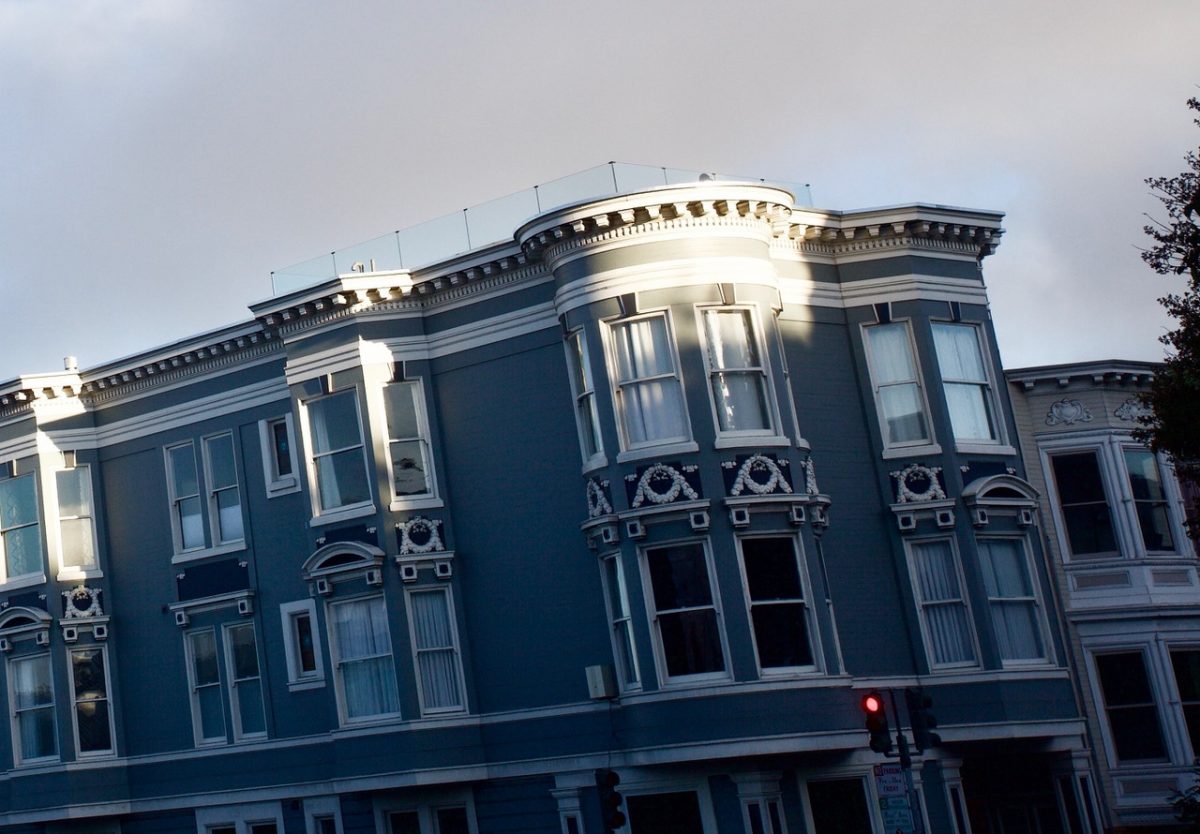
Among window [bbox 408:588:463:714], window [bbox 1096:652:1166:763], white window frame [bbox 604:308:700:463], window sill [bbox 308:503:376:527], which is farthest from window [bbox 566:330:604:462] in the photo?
window [bbox 1096:652:1166:763]

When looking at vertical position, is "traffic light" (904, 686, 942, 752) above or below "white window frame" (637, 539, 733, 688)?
below

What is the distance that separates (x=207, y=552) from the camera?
35094 millimetres

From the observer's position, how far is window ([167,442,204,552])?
35.6m

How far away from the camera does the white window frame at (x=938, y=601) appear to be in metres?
30.1

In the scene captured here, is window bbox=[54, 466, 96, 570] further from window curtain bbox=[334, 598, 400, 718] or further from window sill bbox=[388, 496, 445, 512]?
window sill bbox=[388, 496, 445, 512]

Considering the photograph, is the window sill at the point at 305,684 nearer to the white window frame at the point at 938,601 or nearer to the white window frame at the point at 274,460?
the white window frame at the point at 274,460

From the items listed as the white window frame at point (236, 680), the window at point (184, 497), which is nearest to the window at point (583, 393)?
the white window frame at point (236, 680)

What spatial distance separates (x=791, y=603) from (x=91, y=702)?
16602 mm

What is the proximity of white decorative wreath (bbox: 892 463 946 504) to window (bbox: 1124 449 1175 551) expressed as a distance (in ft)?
21.2

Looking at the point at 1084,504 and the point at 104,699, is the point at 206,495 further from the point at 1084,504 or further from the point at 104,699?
the point at 1084,504

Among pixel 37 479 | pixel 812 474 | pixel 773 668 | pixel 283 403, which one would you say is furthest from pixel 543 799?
pixel 37 479

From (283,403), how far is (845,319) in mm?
11833

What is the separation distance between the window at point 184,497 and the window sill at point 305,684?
407 cm

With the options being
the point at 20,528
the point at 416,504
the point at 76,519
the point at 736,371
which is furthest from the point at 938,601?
the point at 20,528
